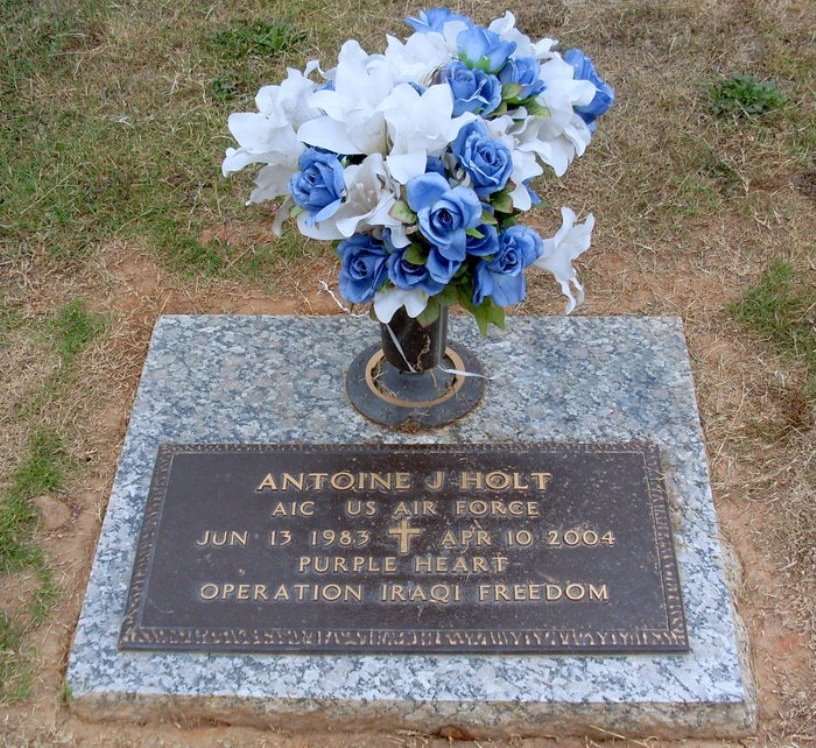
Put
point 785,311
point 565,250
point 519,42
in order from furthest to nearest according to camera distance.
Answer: point 785,311 < point 565,250 < point 519,42

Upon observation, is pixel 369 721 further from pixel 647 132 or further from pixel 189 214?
pixel 647 132

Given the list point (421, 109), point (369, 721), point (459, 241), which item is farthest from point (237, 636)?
point (421, 109)

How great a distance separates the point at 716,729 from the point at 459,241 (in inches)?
48.4

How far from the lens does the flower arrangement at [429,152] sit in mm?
1792

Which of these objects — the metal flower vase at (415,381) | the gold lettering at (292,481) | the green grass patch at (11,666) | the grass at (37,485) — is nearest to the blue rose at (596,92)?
the metal flower vase at (415,381)

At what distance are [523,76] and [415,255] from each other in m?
0.42

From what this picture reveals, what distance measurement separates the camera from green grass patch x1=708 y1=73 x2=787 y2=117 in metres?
3.71

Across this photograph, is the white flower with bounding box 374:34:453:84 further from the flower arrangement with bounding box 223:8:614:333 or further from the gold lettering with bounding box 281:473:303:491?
the gold lettering with bounding box 281:473:303:491

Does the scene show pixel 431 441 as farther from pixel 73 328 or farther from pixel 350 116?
pixel 73 328

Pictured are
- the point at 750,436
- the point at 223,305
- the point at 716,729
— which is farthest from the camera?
the point at 223,305

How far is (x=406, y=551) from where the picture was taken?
2252mm

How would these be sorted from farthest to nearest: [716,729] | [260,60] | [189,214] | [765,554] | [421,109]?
[260,60] < [189,214] < [765,554] < [716,729] < [421,109]

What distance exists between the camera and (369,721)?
6.93ft

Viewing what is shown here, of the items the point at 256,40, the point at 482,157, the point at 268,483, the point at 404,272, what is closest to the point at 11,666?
the point at 268,483
